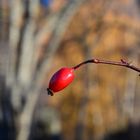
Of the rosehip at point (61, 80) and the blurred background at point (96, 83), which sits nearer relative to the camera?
the rosehip at point (61, 80)

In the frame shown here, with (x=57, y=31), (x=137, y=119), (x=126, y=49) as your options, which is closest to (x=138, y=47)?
(x=126, y=49)

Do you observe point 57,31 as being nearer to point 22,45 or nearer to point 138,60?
point 22,45

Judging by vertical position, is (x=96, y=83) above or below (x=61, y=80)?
above

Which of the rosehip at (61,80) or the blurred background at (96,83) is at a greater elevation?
the blurred background at (96,83)

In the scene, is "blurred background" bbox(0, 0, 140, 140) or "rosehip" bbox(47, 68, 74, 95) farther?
"blurred background" bbox(0, 0, 140, 140)

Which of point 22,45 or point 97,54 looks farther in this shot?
point 97,54

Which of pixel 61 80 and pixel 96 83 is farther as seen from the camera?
pixel 96 83

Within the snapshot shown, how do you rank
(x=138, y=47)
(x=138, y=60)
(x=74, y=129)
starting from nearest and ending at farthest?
1. (x=138, y=60)
2. (x=138, y=47)
3. (x=74, y=129)

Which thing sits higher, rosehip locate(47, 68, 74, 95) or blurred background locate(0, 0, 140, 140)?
blurred background locate(0, 0, 140, 140)
